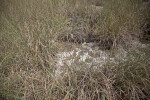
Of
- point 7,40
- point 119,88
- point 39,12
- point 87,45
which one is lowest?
point 119,88

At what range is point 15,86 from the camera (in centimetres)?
98

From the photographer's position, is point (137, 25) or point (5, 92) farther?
point (137, 25)

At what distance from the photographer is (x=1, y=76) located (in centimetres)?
101

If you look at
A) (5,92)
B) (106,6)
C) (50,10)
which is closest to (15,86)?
(5,92)

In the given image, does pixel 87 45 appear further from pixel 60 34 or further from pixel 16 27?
pixel 16 27

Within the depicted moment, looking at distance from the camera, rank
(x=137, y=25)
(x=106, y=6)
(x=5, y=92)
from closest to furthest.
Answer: (x=5, y=92) → (x=137, y=25) → (x=106, y=6)

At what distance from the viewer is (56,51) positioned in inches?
52.9

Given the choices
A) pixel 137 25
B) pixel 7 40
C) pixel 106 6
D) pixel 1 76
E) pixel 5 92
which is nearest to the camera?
pixel 5 92

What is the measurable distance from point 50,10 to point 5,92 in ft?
4.40

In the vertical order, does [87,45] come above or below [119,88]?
above

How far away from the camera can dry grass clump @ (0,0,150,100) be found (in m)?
0.89

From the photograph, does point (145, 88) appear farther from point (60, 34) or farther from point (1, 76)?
point (1, 76)

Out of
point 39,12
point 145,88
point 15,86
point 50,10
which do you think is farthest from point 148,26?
point 15,86

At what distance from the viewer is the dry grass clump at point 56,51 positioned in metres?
0.89
